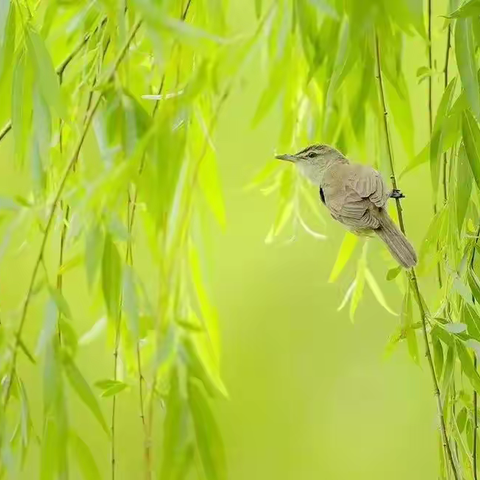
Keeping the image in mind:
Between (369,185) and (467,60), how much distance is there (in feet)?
0.40

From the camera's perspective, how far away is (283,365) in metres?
1.30

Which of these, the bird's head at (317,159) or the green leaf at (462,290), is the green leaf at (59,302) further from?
the green leaf at (462,290)

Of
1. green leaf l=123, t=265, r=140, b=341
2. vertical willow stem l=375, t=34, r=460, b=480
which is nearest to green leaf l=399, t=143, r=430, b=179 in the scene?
vertical willow stem l=375, t=34, r=460, b=480

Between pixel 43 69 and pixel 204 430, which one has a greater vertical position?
pixel 43 69

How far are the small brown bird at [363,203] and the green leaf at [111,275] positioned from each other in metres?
0.16

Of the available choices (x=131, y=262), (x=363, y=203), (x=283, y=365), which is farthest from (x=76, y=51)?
(x=283, y=365)

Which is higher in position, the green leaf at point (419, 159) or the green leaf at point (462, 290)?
the green leaf at point (419, 159)

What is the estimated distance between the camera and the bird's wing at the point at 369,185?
1.97 ft

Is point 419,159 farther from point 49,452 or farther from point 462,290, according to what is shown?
point 49,452


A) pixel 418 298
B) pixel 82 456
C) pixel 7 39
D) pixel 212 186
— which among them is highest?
pixel 7 39

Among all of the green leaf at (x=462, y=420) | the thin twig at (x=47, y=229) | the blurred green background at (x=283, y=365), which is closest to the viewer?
the thin twig at (x=47, y=229)

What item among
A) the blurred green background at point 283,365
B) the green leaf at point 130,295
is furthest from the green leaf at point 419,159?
the blurred green background at point 283,365

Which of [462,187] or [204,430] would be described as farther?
[462,187]

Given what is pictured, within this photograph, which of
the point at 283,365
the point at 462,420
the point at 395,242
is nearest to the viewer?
the point at 395,242
